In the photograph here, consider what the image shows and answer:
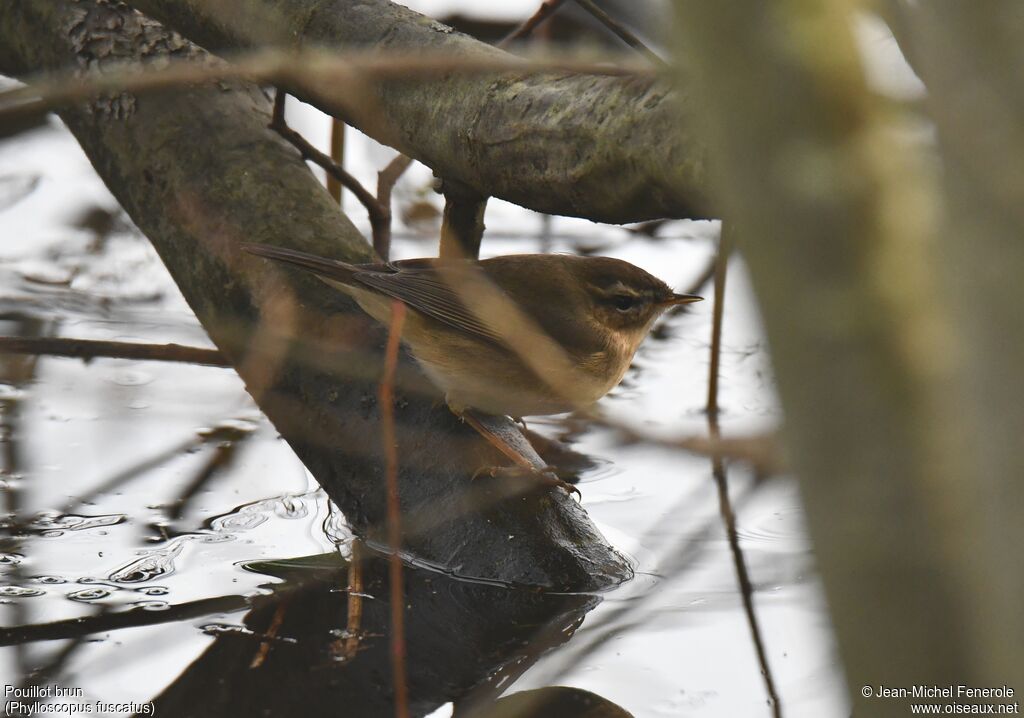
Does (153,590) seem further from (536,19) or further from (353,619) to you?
(536,19)

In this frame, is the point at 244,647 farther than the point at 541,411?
No

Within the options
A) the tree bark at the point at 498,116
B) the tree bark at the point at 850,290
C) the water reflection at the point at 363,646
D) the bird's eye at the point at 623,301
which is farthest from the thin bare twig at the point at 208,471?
the tree bark at the point at 850,290

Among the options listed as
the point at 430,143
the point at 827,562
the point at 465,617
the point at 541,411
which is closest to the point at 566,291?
the point at 541,411

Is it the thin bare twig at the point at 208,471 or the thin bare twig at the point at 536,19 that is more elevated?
the thin bare twig at the point at 536,19

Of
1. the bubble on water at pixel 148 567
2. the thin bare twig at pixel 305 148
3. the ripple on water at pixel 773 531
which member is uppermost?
the thin bare twig at pixel 305 148

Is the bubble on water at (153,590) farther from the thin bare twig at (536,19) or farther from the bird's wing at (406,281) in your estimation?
the thin bare twig at (536,19)

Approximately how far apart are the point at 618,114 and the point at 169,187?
1922mm

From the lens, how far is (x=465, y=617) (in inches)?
121

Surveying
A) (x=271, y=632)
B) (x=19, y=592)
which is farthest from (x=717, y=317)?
(x=19, y=592)

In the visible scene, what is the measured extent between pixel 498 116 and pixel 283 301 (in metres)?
1.03

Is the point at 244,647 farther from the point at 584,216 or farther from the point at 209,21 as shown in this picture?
the point at 209,21

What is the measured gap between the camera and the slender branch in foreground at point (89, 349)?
3.09 meters

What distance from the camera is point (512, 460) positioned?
11.3ft

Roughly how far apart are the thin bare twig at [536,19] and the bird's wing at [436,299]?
85cm
